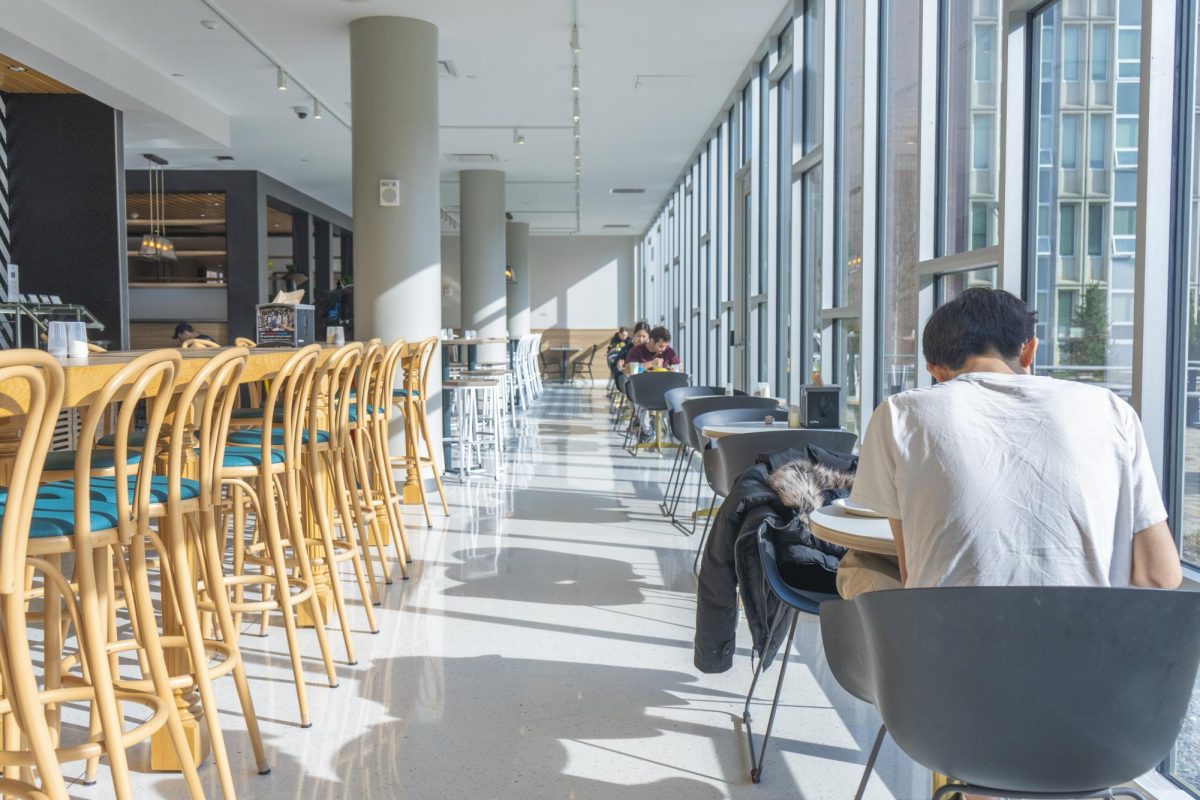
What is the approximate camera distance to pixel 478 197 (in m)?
14.2

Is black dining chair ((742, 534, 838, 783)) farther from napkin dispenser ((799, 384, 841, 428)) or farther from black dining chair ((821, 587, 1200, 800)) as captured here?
napkin dispenser ((799, 384, 841, 428))

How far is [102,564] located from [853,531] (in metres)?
1.55

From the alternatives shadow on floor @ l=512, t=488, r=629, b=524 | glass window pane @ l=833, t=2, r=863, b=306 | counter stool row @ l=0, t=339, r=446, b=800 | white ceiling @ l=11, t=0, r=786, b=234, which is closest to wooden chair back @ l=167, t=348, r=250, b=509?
counter stool row @ l=0, t=339, r=446, b=800

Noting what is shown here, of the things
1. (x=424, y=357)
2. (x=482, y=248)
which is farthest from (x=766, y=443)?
(x=482, y=248)

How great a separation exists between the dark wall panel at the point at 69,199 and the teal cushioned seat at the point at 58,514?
763 cm

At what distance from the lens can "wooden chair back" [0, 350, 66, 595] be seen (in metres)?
1.66

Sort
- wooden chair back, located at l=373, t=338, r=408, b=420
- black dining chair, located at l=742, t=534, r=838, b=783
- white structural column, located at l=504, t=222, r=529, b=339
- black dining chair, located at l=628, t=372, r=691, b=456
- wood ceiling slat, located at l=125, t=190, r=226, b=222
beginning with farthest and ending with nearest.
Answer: white structural column, located at l=504, t=222, r=529, b=339 < wood ceiling slat, located at l=125, t=190, r=226, b=222 < black dining chair, located at l=628, t=372, r=691, b=456 < wooden chair back, located at l=373, t=338, r=408, b=420 < black dining chair, located at l=742, t=534, r=838, b=783

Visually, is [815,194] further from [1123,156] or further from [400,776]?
[400,776]

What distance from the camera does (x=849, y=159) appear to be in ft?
19.0

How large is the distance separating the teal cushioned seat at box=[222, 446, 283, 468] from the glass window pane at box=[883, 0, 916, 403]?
8.08 feet

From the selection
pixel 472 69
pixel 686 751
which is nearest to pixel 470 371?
pixel 472 69

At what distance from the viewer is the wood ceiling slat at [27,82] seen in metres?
8.02

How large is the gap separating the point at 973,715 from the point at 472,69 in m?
7.76

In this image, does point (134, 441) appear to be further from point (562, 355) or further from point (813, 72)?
point (562, 355)
